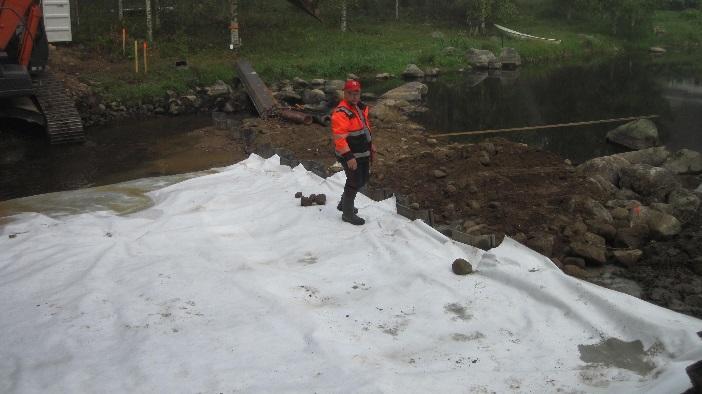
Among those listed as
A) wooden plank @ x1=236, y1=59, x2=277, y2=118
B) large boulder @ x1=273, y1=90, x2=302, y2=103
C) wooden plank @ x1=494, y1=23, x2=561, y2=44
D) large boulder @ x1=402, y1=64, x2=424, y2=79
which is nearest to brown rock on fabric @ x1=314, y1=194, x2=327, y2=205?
wooden plank @ x1=236, y1=59, x2=277, y2=118

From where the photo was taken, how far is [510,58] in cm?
2642

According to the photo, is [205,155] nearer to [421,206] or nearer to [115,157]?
[115,157]

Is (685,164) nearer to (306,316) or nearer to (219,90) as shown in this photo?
(306,316)

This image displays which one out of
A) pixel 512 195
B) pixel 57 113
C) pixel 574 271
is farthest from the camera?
pixel 57 113

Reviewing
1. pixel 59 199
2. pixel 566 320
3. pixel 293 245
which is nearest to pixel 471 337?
pixel 566 320

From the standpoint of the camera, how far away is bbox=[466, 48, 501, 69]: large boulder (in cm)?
2573

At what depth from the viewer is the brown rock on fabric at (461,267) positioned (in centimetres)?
500

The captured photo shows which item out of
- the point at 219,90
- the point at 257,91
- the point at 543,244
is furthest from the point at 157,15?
the point at 543,244

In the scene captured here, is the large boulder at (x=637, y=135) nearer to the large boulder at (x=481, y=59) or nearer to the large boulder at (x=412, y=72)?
the large boulder at (x=412, y=72)

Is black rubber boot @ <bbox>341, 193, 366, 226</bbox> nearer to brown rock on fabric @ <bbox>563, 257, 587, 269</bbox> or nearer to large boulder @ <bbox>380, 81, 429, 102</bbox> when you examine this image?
brown rock on fabric @ <bbox>563, 257, 587, 269</bbox>

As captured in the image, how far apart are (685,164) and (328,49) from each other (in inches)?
581

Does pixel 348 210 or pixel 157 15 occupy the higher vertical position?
pixel 157 15

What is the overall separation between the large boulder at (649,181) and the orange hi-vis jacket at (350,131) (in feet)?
14.7

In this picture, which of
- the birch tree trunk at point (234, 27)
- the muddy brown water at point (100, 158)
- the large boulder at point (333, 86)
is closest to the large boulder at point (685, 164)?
the muddy brown water at point (100, 158)
